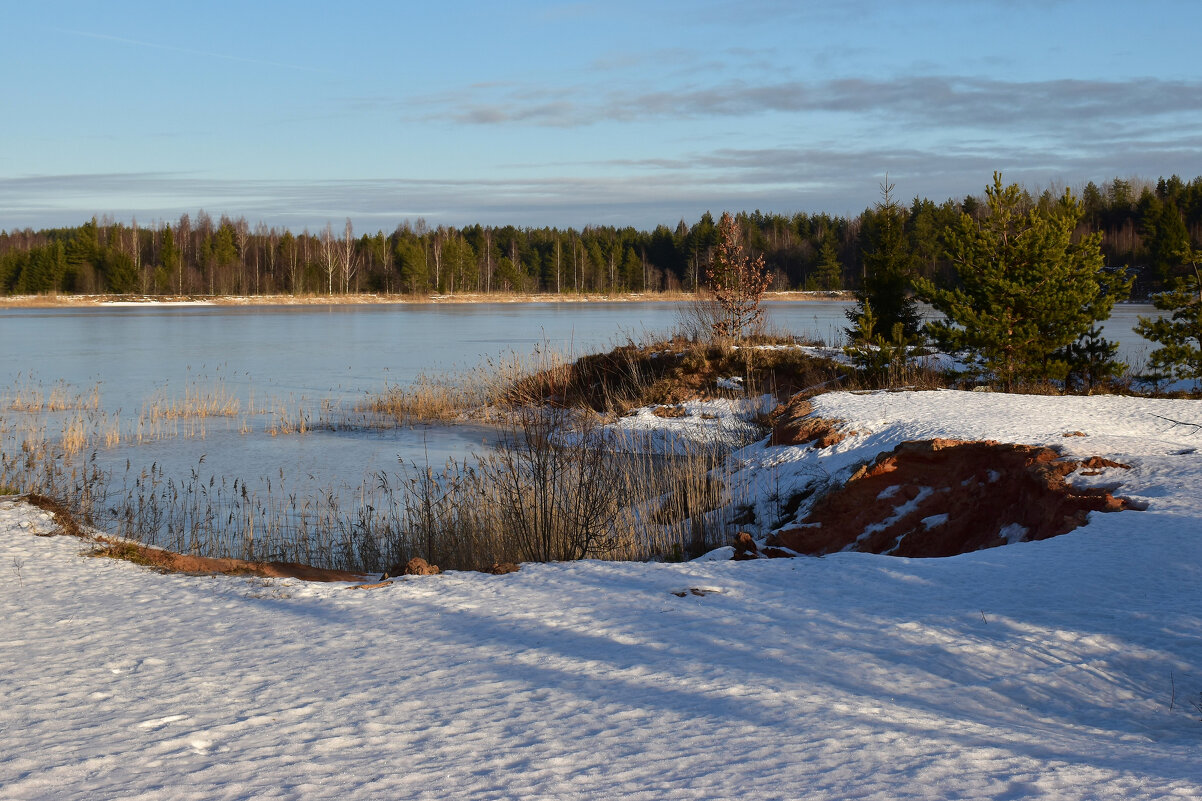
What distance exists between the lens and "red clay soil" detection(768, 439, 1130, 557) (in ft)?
21.9

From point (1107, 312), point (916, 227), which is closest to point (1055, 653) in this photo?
point (1107, 312)

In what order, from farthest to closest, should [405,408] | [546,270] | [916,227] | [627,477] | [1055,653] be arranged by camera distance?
[546,270] < [916,227] < [405,408] < [627,477] < [1055,653]

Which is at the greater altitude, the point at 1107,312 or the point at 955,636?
the point at 1107,312

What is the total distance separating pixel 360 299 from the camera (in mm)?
79125

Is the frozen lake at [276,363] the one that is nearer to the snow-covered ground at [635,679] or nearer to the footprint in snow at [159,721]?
the snow-covered ground at [635,679]

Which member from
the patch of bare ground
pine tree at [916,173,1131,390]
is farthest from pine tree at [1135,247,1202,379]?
the patch of bare ground

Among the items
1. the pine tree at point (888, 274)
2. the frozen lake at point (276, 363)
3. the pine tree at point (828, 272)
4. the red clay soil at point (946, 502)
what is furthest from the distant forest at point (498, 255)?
A: the red clay soil at point (946, 502)

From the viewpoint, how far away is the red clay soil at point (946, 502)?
6688 mm

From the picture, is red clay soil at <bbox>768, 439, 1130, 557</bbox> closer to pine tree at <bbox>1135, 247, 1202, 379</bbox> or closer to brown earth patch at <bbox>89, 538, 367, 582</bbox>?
brown earth patch at <bbox>89, 538, 367, 582</bbox>

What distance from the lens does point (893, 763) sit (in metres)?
2.77

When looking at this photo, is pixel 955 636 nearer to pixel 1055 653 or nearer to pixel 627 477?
pixel 1055 653

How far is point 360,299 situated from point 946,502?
75563mm

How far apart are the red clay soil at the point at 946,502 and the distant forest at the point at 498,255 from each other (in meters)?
59.2

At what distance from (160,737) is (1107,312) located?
48.9 ft
